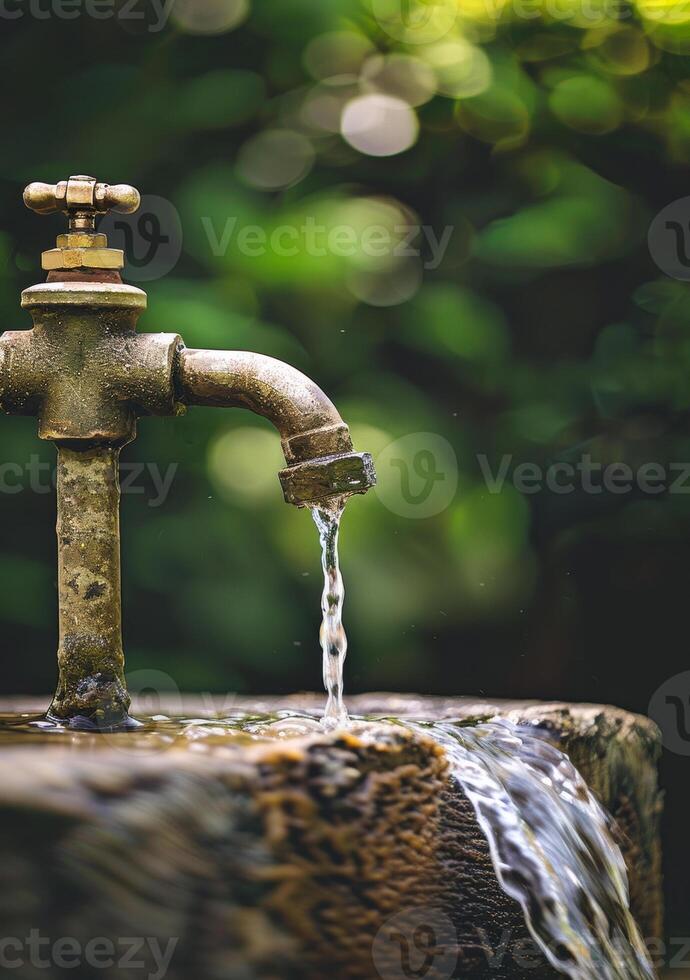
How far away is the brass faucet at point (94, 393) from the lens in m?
1.12

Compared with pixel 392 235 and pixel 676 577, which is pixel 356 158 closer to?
pixel 392 235

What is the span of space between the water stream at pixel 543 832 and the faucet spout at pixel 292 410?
7 centimetres

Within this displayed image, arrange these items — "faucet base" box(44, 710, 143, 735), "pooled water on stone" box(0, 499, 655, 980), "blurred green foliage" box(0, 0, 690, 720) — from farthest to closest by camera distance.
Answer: "blurred green foliage" box(0, 0, 690, 720), "faucet base" box(44, 710, 143, 735), "pooled water on stone" box(0, 499, 655, 980)

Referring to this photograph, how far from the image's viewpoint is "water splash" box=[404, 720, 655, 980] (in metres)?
1.02

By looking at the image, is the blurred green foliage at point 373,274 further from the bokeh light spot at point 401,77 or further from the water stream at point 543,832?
the water stream at point 543,832

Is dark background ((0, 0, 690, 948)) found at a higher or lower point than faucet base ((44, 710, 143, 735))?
higher

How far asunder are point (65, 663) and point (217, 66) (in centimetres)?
103

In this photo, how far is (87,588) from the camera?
113 centimetres

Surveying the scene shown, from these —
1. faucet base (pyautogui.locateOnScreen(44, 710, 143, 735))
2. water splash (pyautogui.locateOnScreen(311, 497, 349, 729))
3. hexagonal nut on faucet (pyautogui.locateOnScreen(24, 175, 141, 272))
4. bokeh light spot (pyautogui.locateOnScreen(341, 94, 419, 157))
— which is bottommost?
faucet base (pyautogui.locateOnScreen(44, 710, 143, 735))

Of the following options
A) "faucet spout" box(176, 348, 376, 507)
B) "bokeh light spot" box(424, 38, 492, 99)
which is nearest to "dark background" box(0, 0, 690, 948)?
"bokeh light spot" box(424, 38, 492, 99)

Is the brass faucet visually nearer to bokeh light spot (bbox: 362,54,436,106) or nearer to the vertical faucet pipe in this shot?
the vertical faucet pipe

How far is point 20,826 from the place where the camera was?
0.78 m

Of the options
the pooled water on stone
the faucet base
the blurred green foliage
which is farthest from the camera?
the blurred green foliage

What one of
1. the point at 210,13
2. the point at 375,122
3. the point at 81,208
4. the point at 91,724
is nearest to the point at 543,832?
the point at 91,724
